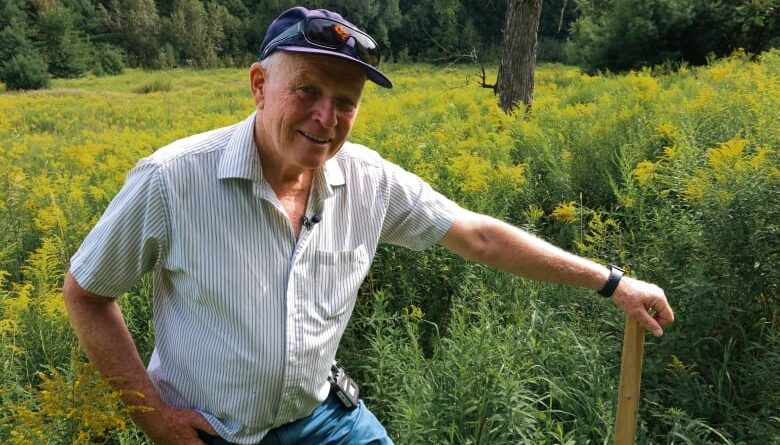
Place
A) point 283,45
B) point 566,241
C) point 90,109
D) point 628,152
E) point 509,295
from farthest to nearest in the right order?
point 90,109 → point 628,152 → point 566,241 → point 509,295 → point 283,45

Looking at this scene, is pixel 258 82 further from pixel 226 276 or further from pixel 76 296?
pixel 76 296

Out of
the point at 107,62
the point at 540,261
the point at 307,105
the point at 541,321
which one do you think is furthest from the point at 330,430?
the point at 107,62

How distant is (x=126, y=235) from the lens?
148cm

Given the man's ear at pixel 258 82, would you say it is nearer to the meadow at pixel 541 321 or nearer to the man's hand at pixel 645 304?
the meadow at pixel 541 321

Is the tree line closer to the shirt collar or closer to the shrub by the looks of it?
the shrub

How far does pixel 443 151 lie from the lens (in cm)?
427

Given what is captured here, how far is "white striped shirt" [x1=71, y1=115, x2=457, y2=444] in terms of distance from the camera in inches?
58.9

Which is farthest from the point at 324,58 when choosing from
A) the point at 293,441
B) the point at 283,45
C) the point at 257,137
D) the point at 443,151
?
the point at 443,151

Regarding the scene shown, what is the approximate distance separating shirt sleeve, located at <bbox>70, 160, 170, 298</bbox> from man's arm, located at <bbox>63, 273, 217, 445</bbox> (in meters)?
0.08

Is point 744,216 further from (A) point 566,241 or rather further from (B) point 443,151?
(B) point 443,151

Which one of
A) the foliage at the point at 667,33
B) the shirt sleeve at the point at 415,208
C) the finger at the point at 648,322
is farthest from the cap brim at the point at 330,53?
the foliage at the point at 667,33

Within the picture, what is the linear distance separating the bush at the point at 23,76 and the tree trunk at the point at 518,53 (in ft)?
83.1

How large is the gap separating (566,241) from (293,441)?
7.86 ft

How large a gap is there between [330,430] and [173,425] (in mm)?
452
